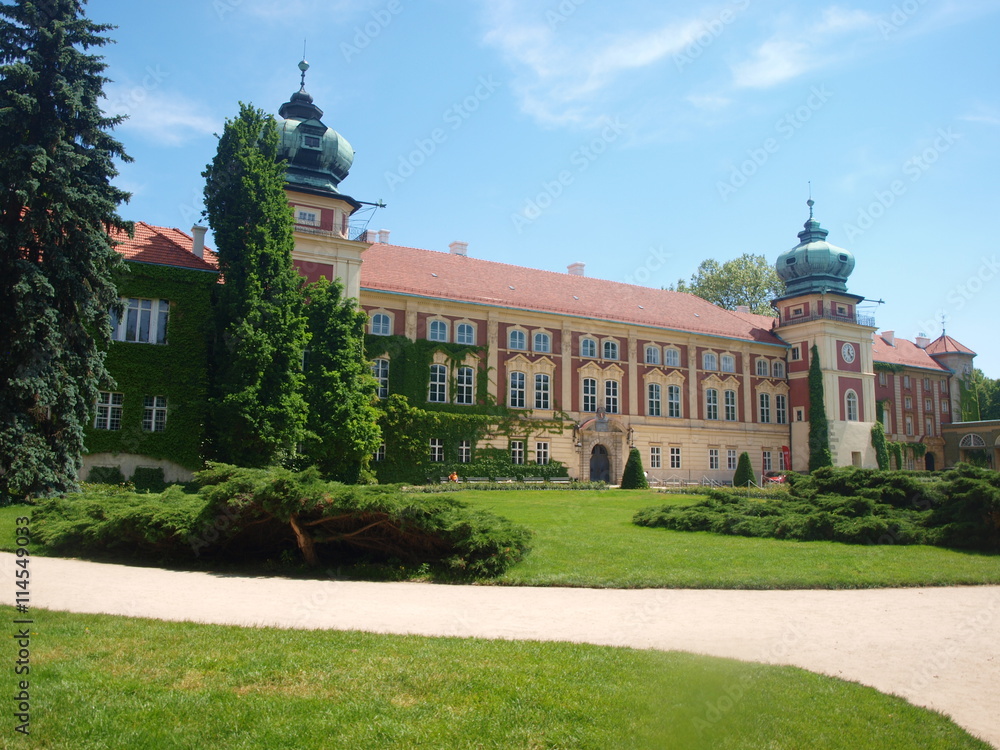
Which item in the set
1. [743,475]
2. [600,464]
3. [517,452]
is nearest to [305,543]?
[517,452]

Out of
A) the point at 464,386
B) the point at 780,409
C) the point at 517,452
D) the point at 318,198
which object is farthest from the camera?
the point at 780,409

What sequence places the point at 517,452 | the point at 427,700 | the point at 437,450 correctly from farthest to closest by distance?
the point at 517,452, the point at 437,450, the point at 427,700

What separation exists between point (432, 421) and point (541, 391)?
7135 millimetres

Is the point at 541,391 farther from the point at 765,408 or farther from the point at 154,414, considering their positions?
the point at 154,414

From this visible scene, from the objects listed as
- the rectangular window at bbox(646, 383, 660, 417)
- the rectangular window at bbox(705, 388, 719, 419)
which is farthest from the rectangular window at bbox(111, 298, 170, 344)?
the rectangular window at bbox(705, 388, 719, 419)

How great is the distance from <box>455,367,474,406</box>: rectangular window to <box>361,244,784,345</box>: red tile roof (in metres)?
3.72

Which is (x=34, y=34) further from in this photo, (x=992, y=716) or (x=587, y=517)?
(x=992, y=716)

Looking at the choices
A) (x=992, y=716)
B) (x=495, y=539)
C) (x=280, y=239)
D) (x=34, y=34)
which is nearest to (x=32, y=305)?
(x=34, y=34)

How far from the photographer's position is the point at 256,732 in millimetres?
4840

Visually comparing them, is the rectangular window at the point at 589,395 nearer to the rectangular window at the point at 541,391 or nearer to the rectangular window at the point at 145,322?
the rectangular window at the point at 541,391

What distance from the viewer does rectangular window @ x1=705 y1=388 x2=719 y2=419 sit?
48.4 metres

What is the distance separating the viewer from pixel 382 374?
38344 millimetres

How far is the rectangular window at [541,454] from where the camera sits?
41.3 meters

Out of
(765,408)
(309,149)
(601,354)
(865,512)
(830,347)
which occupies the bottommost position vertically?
(865,512)
